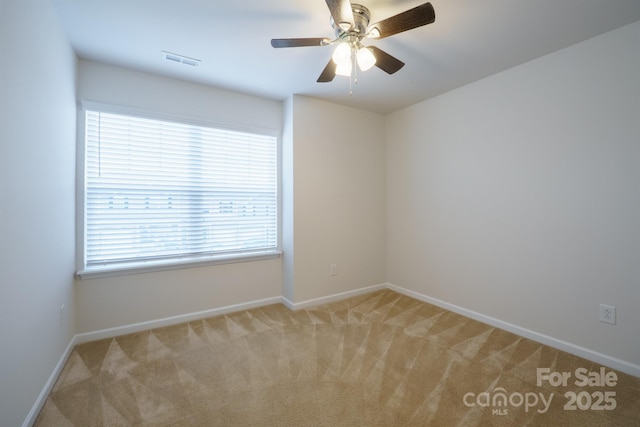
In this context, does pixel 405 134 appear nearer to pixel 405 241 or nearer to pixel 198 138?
pixel 405 241

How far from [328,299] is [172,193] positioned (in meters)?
2.15

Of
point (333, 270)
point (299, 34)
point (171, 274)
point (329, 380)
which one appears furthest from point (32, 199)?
point (333, 270)

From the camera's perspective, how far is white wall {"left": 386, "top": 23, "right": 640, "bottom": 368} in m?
2.01

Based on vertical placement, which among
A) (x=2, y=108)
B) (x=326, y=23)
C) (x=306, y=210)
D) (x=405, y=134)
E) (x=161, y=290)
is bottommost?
(x=161, y=290)

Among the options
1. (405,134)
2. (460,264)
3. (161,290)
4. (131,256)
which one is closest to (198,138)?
(131,256)

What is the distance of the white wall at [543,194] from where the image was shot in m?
2.01

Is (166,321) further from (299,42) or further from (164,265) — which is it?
(299,42)

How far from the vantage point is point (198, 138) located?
296 centimetres

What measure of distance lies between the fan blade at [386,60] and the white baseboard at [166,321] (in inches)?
108

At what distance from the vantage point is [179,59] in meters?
2.42

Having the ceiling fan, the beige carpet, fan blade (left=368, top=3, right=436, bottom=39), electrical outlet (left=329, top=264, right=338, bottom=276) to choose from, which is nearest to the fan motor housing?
the ceiling fan

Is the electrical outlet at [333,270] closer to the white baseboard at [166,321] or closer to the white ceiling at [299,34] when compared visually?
the white baseboard at [166,321]

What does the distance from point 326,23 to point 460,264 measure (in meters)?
2.68

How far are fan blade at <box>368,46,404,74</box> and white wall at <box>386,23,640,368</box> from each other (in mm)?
1392
